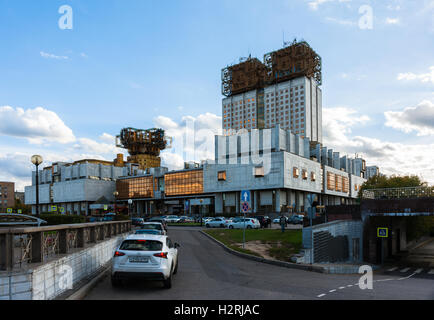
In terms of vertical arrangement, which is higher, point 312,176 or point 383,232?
point 312,176

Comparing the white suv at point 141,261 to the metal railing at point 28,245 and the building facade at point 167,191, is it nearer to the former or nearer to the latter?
the metal railing at point 28,245

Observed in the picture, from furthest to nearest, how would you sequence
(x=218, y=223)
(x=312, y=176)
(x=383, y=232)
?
(x=312, y=176) < (x=218, y=223) < (x=383, y=232)

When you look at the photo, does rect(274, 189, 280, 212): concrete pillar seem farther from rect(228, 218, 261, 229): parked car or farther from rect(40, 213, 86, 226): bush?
rect(40, 213, 86, 226): bush

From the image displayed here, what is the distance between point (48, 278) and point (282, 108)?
15858cm

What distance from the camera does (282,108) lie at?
161625mm

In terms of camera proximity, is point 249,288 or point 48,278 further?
point 249,288

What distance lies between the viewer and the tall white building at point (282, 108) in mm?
155750

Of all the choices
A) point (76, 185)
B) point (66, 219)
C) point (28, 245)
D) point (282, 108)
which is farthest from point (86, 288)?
point (282, 108)

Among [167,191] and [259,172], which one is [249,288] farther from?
[167,191]

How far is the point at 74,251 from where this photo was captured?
11.1m

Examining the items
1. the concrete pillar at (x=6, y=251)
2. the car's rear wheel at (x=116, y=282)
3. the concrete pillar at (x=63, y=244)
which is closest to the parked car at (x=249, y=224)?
the car's rear wheel at (x=116, y=282)

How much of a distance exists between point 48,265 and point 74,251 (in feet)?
9.20
